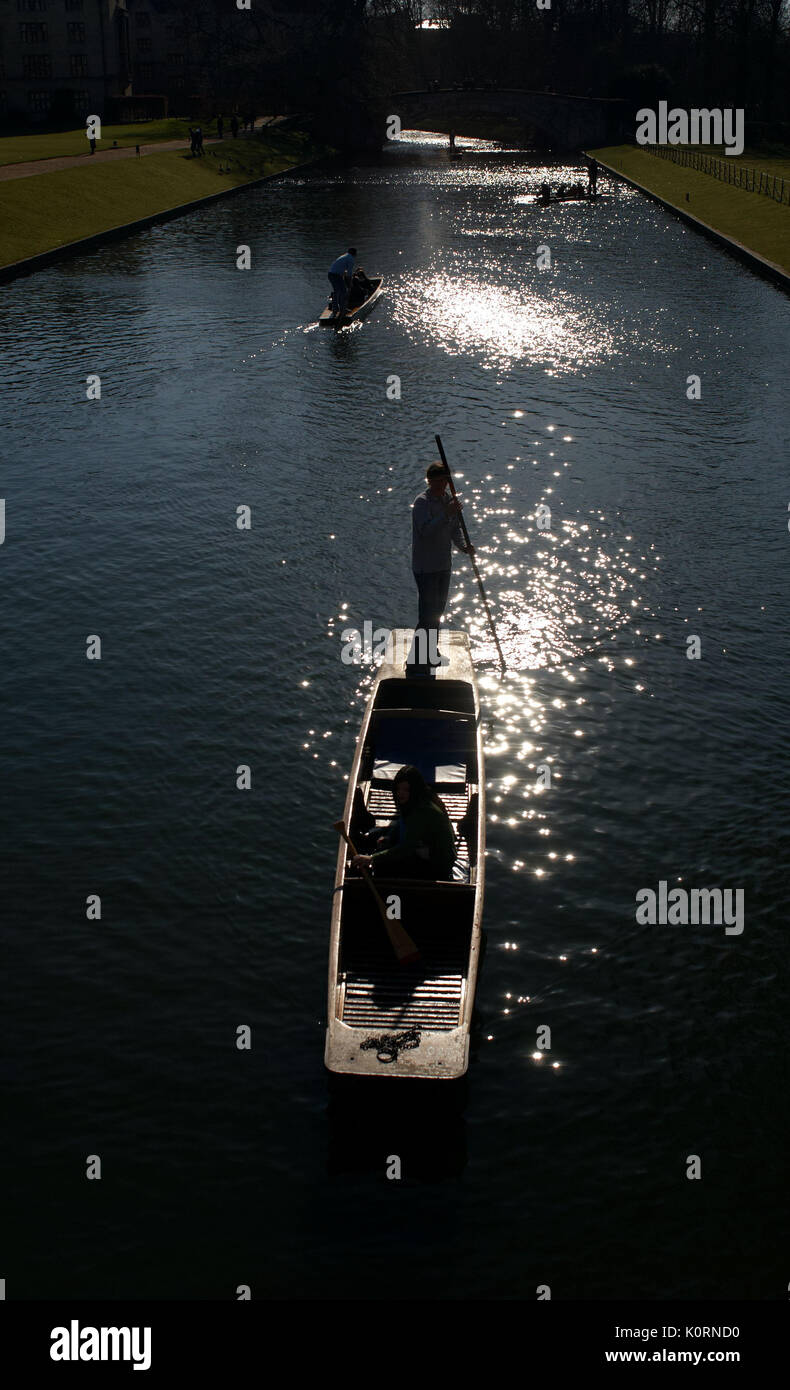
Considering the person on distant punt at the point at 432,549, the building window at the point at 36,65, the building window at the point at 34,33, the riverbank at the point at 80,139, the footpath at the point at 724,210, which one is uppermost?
the building window at the point at 34,33

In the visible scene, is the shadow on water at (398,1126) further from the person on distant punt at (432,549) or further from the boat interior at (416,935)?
the person on distant punt at (432,549)

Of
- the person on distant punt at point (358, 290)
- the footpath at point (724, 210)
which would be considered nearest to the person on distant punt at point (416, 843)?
the person on distant punt at point (358, 290)

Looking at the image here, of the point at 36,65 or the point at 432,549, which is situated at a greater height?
the point at 36,65

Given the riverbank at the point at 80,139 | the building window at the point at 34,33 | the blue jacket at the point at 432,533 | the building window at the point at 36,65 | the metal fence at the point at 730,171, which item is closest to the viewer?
the blue jacket at the point at 432,533

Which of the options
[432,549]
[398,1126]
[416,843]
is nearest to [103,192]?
[432,549]

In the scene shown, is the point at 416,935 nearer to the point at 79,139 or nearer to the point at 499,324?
the point at 499,324

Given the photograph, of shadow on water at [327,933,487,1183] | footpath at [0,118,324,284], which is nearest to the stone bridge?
footpath at [0,118,324,284]

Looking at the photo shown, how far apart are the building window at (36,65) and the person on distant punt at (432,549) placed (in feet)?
418

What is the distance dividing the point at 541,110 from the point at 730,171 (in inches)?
1667

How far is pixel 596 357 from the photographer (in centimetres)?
4231

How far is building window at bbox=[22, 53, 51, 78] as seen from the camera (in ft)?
405

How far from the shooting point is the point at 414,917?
1288 centimetres

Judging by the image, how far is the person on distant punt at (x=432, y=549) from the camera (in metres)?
18.7
